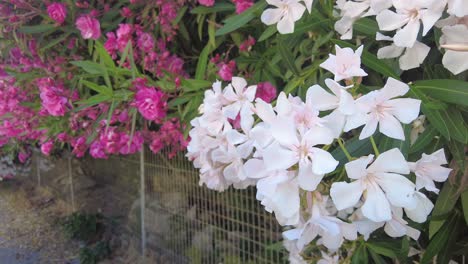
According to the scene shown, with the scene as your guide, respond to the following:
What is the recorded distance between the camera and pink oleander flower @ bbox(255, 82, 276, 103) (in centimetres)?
161

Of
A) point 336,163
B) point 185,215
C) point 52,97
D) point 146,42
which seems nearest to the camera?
point 336,163

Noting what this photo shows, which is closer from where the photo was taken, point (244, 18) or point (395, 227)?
point (395, 227)

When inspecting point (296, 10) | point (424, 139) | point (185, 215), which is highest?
point (296, 10)

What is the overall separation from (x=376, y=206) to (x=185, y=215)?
292cm

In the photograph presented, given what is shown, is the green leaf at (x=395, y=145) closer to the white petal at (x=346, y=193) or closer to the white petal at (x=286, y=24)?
the white petal at (x=346, y=193)

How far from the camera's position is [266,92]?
162cm

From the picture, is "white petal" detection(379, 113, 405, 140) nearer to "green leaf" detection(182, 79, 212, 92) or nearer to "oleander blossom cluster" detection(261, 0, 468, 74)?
"oleander blossom cluster" detection(261, 0, 468, 74)

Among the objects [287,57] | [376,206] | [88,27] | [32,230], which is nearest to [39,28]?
[88,27]

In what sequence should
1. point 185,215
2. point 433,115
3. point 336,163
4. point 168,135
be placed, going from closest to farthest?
point 336,163 → point 433,115 → point 168,135 → point 185,215

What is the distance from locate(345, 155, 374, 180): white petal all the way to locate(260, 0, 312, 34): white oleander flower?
1.49 ft

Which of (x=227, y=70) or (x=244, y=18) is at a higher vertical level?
(x=244, y=18)

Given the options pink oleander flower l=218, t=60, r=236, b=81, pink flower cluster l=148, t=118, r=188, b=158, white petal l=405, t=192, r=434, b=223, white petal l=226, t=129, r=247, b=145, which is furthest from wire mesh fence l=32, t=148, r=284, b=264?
white petal l=405, t=192, r=434, b=223

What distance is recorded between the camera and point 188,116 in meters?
1.78

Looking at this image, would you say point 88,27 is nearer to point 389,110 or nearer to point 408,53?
point 408,53
